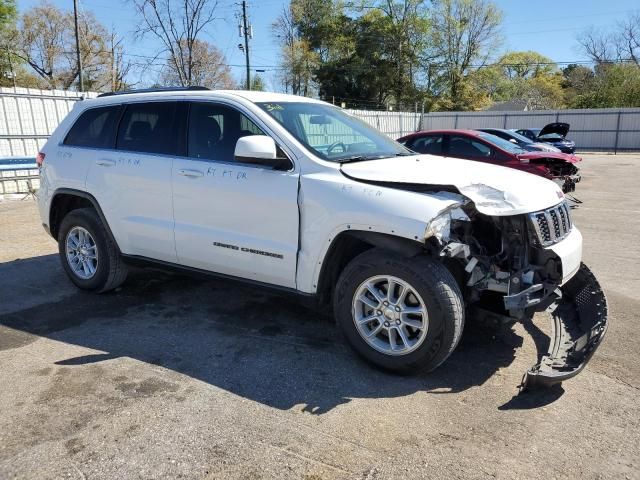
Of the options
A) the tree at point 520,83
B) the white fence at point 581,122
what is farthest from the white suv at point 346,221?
the tree at point 520,83

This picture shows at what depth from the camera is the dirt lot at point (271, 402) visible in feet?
9.01

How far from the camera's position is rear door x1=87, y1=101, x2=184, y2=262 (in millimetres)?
4602

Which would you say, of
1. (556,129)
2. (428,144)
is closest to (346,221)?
(428,144)

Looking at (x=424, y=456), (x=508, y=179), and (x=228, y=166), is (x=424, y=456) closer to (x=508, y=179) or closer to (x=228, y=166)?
(x=508, y=179)

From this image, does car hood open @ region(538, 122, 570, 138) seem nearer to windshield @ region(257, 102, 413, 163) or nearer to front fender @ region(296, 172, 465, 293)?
windshield @ region(257, 102, 413, 163)

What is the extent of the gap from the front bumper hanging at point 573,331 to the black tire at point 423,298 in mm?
566

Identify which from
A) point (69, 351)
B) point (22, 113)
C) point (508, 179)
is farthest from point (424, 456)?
point (22, 113)

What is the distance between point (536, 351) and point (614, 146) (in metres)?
33.4

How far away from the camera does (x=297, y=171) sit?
12.7 feet

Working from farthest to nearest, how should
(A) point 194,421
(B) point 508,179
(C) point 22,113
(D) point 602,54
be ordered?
1. (D) point 602,54
2. (C) point 22,113
3. (B) point 508,179
4. (A) point 194,421

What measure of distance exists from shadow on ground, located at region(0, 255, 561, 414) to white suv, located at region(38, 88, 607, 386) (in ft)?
0.85

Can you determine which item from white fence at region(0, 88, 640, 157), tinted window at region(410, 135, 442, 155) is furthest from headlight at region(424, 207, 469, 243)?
white fence at region(0, 88, 640, 157)

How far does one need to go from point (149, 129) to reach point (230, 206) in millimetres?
1334

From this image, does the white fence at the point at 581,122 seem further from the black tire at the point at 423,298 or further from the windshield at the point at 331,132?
the black tire at the point at 423,298
